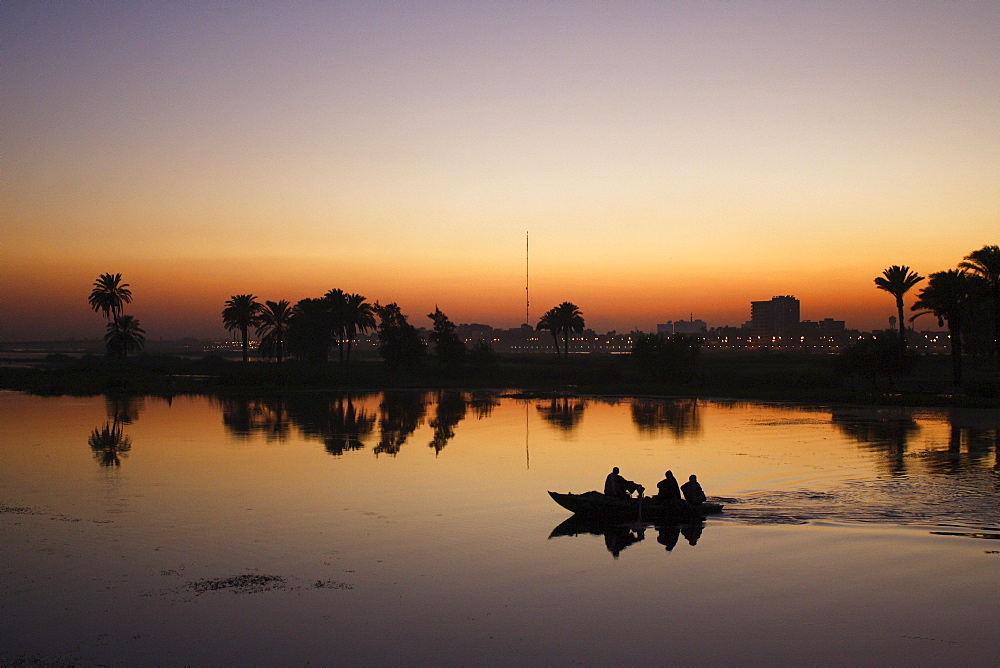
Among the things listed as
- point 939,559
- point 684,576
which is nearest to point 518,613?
point 684,576

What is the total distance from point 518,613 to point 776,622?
4517mm

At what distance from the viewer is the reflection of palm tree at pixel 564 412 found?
163 ft

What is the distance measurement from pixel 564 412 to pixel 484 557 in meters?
40.2

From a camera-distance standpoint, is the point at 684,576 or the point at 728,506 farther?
the point at 728,506

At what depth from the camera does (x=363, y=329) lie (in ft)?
382

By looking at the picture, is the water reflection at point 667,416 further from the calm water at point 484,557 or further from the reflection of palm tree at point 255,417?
the reflection of palm tree at point 255,417

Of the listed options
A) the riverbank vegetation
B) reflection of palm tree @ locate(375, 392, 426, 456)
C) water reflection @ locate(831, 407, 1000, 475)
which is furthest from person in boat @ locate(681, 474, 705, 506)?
the riverbank vegetation

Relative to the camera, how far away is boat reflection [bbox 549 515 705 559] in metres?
20.5

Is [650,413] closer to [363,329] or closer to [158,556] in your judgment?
[158,556]

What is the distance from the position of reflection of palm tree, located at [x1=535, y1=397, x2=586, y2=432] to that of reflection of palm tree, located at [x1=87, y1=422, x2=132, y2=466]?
900 inches

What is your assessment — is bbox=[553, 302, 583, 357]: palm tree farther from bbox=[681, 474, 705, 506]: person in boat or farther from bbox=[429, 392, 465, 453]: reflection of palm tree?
bbox=[681, 474, 705, 506]: person in boat

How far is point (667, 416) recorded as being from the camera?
179 feet

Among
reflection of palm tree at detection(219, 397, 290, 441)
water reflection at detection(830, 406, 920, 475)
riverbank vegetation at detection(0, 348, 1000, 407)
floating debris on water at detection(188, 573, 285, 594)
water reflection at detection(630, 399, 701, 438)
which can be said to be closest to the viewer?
floating debris on water at detection(188, 573, 285, 594)

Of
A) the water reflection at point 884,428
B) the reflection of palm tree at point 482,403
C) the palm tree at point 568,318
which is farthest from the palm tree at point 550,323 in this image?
the water reflection at point 884,428
